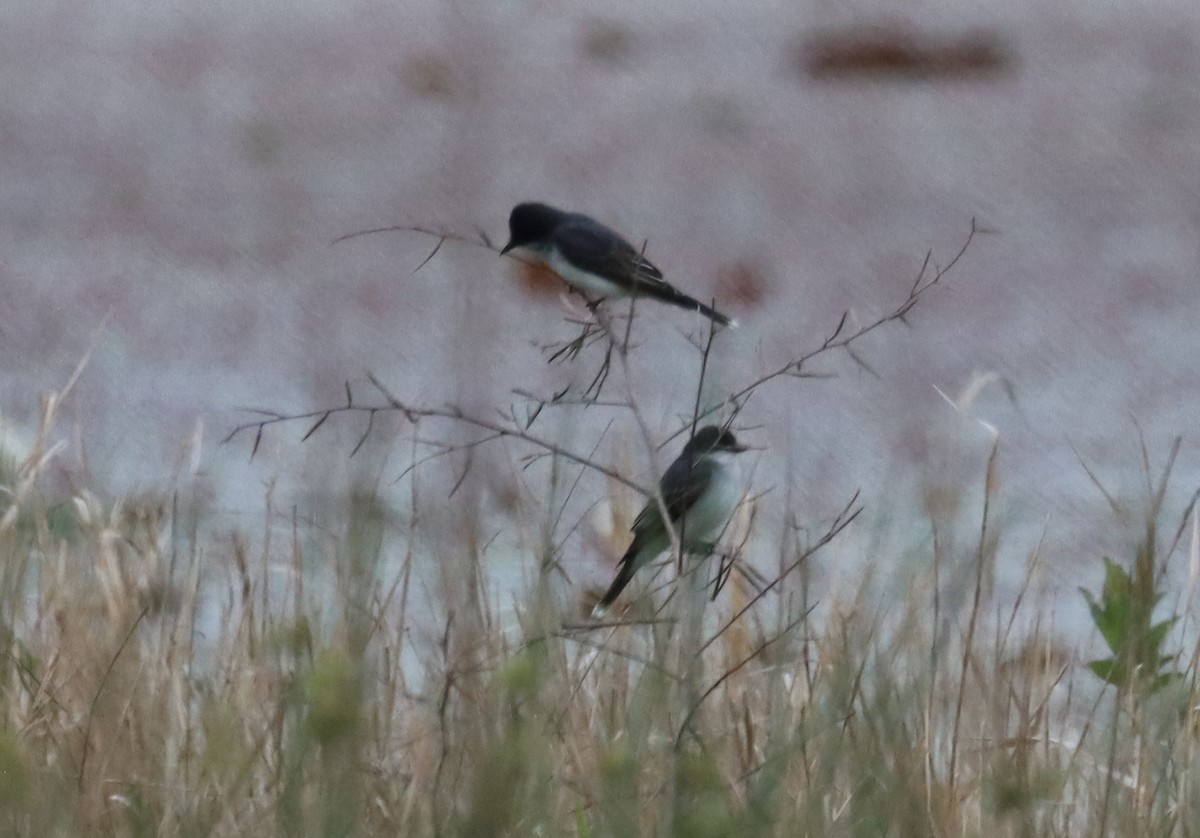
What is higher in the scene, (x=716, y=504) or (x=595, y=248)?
(x=595, y=248)

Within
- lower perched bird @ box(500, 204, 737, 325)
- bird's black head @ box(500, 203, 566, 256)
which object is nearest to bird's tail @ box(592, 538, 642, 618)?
lower perched bird @ box(500, 204, 737, 325)

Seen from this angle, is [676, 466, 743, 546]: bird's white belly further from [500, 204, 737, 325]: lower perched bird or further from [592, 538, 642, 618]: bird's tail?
[500, 204, 737, 325]: lower perched bird

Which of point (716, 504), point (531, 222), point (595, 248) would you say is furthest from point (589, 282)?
point (716, 504)

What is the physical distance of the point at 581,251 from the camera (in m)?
2.11

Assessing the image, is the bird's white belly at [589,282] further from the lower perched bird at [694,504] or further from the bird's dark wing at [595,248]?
the lower perched bird at [694,504]

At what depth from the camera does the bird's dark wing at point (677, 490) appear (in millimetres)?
1483

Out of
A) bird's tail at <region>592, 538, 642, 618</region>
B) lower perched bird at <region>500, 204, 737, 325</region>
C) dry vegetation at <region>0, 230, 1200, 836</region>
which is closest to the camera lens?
dry vegetation at <region>0, 230, 1200, 836</region>

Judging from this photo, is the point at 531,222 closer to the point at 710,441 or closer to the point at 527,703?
the point at 710,441

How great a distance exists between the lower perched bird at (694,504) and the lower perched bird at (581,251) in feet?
0.62

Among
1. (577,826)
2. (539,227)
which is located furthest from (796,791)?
(539,227)

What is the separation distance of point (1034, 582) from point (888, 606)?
60 cm

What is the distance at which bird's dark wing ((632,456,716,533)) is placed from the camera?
148cm

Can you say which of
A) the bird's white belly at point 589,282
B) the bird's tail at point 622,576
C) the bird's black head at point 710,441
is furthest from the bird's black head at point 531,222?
the bird's tail at point 622,576

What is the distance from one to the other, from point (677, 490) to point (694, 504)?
0.04m
